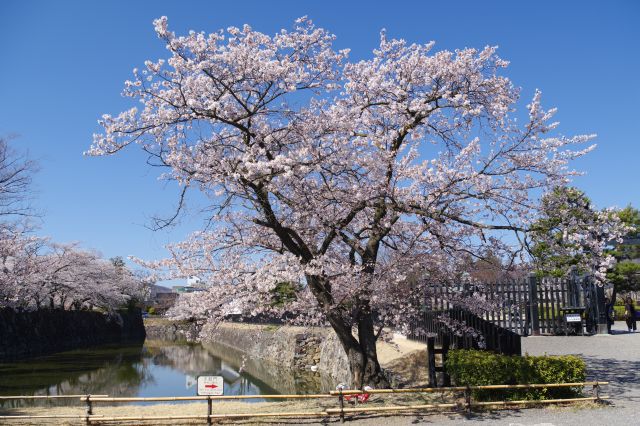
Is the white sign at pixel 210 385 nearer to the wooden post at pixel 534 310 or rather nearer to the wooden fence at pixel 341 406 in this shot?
the wooden fence at pixel 341 406

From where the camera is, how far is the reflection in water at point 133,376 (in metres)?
17.6

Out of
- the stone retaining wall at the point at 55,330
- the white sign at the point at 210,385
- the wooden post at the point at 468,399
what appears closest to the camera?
the white sign at the point at 210,385

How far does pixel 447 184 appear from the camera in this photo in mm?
8914

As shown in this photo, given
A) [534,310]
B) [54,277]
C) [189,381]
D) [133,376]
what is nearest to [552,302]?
[534,310]

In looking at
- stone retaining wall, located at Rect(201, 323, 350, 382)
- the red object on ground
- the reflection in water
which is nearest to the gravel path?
the red object on ground

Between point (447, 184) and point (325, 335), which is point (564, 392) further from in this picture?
point (325, 335)

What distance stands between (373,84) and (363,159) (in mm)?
1384

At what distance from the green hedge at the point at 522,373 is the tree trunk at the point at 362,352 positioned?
5.19ft

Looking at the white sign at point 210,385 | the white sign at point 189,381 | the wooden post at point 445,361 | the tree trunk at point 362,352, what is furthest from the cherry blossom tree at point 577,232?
the white sign at point 189,381

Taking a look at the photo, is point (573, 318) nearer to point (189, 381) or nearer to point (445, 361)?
point (445, 361)

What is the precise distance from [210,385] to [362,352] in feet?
10.1

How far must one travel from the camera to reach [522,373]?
8914 millimetres

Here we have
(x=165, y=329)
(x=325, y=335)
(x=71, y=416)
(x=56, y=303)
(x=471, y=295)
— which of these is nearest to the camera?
(x=71, y=416)

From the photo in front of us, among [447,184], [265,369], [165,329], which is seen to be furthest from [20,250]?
[165,329]
